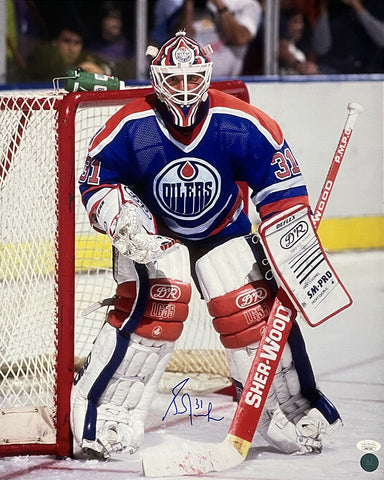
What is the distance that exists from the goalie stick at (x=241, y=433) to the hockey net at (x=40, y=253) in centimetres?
30

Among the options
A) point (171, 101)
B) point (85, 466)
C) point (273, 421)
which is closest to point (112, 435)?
point (85, 466)

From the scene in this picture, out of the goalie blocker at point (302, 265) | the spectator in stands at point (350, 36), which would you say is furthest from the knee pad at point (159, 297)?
the spectator in stands at point (350, 36)

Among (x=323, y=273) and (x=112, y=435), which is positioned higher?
(x=323, y=273)

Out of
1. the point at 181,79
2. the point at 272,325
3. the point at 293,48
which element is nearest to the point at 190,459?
the point at 272,325

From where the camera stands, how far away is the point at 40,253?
3023 mm

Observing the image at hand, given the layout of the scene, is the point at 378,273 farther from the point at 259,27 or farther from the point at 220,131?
the point at 220,131

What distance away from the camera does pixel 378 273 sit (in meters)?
5.63

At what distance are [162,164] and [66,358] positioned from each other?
52cm

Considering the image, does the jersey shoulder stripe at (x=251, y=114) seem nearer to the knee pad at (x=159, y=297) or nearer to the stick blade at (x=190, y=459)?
the knee pad at (x=159, y=297)

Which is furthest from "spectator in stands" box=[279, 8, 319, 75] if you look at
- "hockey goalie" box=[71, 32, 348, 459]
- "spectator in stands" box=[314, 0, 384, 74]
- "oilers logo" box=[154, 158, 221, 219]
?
"oilers logo" box=[154, 158, 221, 219]

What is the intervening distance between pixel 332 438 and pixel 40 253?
34.4 inches

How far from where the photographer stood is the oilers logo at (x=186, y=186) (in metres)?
2.69

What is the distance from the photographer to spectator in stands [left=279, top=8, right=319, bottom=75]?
618 cm

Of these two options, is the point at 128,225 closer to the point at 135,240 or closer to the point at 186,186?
the point at 135,240
